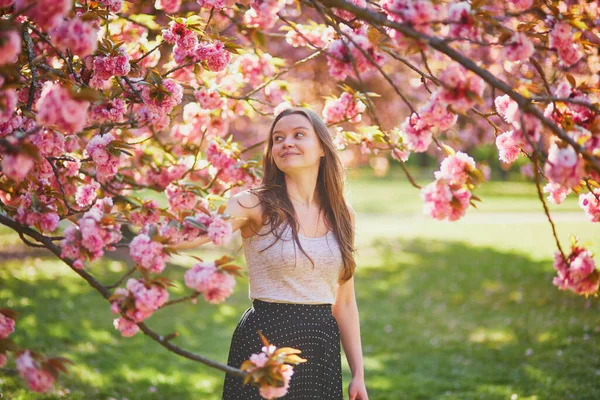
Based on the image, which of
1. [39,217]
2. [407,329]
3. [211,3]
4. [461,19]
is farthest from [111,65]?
[407,329]

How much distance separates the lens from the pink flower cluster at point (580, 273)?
2.21 metres

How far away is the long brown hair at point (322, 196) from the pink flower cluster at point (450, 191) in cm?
80

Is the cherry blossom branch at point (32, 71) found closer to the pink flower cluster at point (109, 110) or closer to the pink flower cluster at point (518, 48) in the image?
the pink flower cluster at point (109, 110)

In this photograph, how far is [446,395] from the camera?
5.25 metres

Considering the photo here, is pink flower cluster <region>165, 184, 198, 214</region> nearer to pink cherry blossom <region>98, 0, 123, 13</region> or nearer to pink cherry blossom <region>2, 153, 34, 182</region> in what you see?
pink cherry blossom <region>98, 0, 123, 13</region>

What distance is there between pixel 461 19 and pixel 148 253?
1.23m

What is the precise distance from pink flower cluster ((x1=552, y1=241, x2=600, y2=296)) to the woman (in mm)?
1041

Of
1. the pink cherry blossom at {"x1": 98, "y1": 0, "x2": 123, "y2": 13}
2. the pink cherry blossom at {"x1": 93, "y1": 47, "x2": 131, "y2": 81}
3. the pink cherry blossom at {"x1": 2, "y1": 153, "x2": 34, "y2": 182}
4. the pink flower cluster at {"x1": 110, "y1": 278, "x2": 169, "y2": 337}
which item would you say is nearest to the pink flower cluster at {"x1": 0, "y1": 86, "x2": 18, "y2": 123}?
the pink cherry blossom at {"x1": 2, "y1": 153, "x2": 34, "y2": 182}

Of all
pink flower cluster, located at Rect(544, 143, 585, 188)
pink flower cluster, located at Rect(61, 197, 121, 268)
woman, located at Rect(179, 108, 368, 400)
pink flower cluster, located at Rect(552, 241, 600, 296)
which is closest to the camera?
pink flower cluster, located at Rect(544, 143, 585, 188)

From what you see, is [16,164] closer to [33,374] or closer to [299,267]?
[33,374]

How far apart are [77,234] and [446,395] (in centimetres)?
411

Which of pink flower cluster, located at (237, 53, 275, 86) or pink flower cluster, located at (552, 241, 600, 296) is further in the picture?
pink flower cluster, located at (237, 53, 275, 86)

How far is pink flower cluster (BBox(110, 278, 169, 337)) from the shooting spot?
6.19 feet

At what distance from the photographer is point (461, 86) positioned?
6.34 ft
